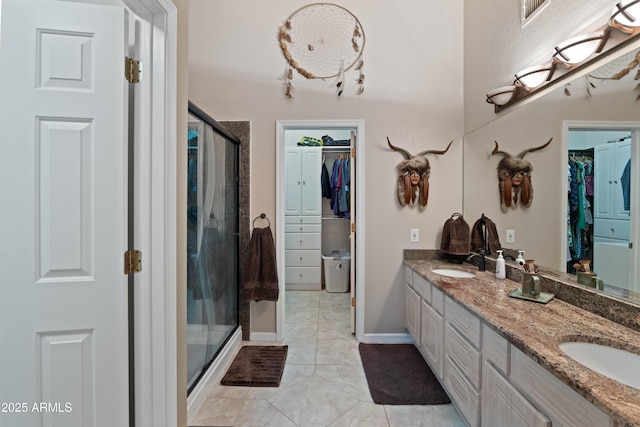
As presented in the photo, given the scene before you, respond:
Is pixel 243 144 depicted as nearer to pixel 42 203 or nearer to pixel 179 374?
pixel 42 203

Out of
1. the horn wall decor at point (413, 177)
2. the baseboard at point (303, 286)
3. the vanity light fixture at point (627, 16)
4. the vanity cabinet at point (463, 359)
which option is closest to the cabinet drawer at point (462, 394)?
the vanity cabinet at point (463, 359)

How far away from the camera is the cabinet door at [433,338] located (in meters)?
1.85

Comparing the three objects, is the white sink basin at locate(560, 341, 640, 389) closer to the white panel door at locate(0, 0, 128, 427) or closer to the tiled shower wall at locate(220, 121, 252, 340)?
the white panel door at locate(0, 0, 128, 427)

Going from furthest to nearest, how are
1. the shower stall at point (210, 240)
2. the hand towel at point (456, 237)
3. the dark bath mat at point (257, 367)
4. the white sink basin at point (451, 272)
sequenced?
the hand towel at point (456, 237) < the white sink basin at point (451, 272) < the dark bath mat at point (257, 367) < the shower stall at point (210, 240)

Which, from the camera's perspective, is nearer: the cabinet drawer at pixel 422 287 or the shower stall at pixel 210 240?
the shower stall at pixel 210 240

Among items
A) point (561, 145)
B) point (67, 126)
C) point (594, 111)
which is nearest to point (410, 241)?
point (561, 145)

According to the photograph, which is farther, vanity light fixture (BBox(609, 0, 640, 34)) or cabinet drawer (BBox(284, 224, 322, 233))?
cabinet drawer (BBox(284, 224, 322, 233))

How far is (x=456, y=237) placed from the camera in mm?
2471

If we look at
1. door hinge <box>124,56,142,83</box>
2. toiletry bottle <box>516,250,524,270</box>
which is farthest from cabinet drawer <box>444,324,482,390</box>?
door hinge <box>124,56,142,83</box>

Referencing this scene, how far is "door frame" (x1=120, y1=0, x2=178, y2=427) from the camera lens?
1095 millimetres

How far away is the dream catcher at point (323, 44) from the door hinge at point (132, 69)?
5.51 ft

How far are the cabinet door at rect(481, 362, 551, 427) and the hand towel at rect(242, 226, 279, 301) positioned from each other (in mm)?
1763

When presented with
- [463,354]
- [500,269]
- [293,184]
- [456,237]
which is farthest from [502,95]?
[293,184]

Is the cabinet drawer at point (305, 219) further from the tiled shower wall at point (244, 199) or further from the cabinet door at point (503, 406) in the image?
the cabinet door at point (503, 406)
